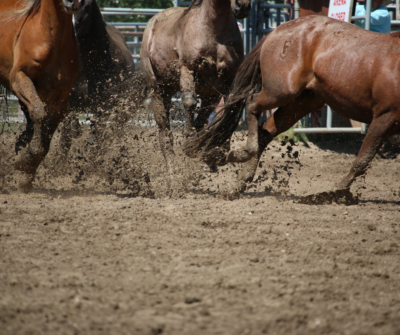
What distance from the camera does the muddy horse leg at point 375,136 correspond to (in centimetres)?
377

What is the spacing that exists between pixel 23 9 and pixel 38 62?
2.36 feet

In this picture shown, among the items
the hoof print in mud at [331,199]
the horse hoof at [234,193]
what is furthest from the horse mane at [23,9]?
the hoof print in mud at [331,199]

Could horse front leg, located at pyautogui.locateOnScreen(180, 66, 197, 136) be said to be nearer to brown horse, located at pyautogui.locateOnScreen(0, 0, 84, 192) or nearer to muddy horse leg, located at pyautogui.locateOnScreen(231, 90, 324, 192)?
muddy horse leg, located at pyautogui.locateOnScreen(231, 90, 324, 192)

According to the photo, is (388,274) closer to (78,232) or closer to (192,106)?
(78,232)

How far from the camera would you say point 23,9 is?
14.1 feet

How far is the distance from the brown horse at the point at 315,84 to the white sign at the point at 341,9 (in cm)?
257

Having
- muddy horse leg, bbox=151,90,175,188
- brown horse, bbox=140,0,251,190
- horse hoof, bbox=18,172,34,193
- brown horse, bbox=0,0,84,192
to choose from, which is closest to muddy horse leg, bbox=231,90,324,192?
brown horse, bbox=140,0,251,190

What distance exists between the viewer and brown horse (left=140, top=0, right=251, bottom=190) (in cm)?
451

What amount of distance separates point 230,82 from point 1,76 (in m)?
2.31

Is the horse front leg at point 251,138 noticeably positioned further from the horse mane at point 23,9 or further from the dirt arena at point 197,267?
the horse mane at point 23,9

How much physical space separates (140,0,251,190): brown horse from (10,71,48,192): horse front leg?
1341mm

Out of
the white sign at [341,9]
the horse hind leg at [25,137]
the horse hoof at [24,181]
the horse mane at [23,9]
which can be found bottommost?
the horse hoof at [24,181]

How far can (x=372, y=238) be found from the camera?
2836 millimetres

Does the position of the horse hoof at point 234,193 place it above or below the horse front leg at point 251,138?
below
